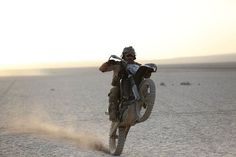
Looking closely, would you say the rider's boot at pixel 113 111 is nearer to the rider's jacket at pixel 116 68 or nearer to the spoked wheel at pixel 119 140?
the spoked wheel at pixel 119 140

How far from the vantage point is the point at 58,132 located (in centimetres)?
1662

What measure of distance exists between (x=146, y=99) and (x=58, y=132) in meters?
6.42

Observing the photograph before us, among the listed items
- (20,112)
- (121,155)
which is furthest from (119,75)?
(20,112)

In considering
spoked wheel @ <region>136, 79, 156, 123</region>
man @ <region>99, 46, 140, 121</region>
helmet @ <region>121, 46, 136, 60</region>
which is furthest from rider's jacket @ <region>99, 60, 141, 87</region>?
spoked wheel @ <region>136, 79, 156, 123</region>

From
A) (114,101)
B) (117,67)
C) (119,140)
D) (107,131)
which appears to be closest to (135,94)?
(117,67)

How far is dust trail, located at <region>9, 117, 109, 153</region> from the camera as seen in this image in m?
14.1

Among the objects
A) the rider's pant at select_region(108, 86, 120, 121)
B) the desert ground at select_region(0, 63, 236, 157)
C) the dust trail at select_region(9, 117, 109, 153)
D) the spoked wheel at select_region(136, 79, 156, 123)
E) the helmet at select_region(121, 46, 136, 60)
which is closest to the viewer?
the spoked wheel at select_region(136, 79, 156, 123)

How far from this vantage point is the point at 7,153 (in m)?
13.1

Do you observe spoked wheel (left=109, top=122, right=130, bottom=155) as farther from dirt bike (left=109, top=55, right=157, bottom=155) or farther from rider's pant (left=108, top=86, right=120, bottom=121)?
rider's pant (left=108, top=86, right=120, bottom=121)

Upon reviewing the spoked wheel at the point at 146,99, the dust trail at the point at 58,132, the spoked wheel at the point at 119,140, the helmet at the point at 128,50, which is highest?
the helmet at the point at 128,50

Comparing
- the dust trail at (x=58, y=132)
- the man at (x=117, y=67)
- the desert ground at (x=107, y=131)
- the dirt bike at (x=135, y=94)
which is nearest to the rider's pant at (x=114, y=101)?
the man at (x=117, y=67)

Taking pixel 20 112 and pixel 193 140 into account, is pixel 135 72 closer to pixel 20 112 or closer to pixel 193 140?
pixel 193 140

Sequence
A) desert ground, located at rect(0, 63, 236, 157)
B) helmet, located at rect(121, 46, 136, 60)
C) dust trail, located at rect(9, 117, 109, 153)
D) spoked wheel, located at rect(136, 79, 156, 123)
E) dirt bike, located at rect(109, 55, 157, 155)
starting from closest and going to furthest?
spoked wheel, located at rect(136, 79, 156, 123) → dirt bike, located at rect(109, 55, 157, 155) → helmet, located at rect(121, 46, 136, 60) → desert ground, located at rect(0, 63, 236, 157) → dust trail, located at rect(9, 117, 109, 153)

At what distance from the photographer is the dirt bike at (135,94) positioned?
10797mm
